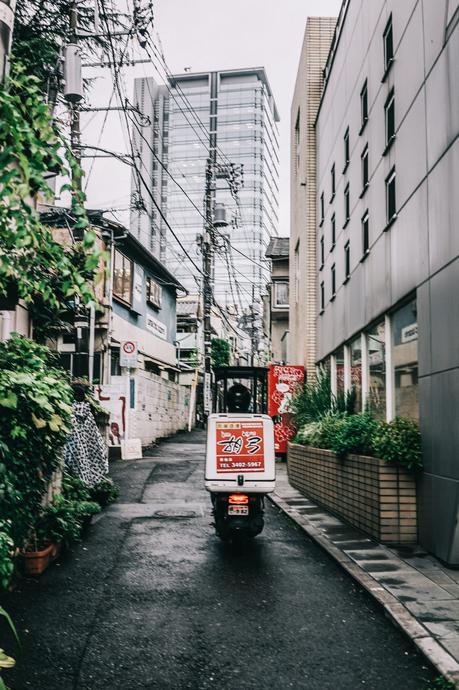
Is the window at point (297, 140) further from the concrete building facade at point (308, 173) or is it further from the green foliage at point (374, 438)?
the green foliage at point (374, 438)

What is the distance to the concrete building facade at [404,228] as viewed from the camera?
791cm

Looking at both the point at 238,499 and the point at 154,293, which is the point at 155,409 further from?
the point at 238,499

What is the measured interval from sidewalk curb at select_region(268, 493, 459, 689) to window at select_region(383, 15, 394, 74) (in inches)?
341

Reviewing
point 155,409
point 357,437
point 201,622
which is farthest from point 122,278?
point 201,622

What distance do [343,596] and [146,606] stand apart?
2.24m

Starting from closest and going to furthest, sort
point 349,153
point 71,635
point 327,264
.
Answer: point 71,635 → point 349,153 → point 327,264

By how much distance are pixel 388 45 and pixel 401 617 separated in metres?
10.3

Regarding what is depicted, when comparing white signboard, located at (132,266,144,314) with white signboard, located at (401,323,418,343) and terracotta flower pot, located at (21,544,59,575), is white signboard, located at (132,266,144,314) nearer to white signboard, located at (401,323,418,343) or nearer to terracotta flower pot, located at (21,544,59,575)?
white signboard, located at (401,323,418,343)

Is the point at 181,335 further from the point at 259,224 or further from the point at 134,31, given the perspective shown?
the point at 259,224

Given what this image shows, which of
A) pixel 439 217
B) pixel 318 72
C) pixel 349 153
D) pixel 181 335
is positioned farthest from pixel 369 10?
pixel 181 335

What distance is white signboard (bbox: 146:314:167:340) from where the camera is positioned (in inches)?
1170

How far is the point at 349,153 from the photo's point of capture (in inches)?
619

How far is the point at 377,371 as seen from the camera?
12.3m

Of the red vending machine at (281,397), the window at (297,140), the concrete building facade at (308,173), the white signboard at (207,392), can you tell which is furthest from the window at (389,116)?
the white signboard at (207,392)
